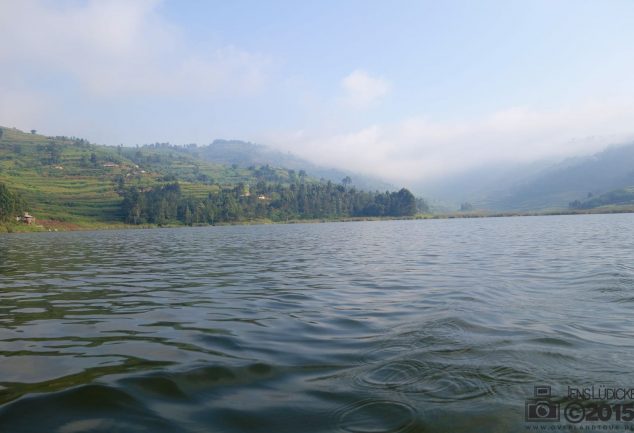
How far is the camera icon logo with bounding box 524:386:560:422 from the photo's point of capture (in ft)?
20.2

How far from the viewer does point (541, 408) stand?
21.3 ft

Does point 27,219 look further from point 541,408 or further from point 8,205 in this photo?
point 541,408

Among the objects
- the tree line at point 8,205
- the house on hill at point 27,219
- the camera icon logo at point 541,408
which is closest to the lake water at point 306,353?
the camera icon logo at point 541,408

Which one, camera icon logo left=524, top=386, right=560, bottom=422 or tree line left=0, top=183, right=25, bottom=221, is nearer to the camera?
camera icon logo left=524, top=386, right=560, bottom=422

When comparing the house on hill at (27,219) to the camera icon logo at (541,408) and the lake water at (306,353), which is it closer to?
the lake water at (306,353)

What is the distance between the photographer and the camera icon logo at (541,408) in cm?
616

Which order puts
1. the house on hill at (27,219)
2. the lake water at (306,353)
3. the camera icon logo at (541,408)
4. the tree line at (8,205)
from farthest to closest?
the house on hill at (27,219)
the tree line at (8,205)
the lake water at (306,353)
the camera icon logo at (541,408)

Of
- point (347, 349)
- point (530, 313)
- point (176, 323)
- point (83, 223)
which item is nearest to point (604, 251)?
point (530, 313)

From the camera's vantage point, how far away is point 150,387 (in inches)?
296

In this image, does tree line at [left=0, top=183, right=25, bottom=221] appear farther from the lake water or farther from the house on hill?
the lake water

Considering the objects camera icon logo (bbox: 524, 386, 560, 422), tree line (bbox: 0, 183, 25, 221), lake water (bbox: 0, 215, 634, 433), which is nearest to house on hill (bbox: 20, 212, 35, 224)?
tree line (bbox: 0, 183, 25, 221)

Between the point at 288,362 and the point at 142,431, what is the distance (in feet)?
11.8

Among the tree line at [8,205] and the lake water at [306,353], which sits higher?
the tree line at [8,205]

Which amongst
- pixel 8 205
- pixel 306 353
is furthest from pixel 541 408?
pixel 8 205
